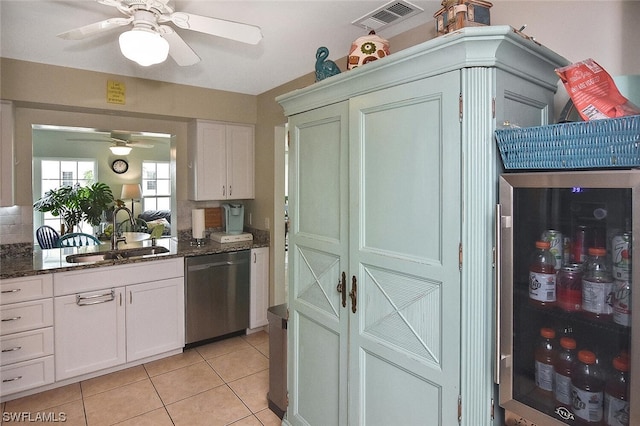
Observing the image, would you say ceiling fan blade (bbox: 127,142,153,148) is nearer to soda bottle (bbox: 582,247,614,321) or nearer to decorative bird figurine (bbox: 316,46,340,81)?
decorative bird figurine (bbox: 316,46,340,81)

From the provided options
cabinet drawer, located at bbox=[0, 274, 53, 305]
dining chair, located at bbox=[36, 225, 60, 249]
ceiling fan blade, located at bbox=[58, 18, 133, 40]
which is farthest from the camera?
dining chair, located at bbox=[36, 225, 60, 249]

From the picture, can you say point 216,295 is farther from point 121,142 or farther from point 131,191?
point 131,191

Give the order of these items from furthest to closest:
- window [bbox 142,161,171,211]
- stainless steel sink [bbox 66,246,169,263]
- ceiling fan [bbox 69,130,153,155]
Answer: window [bbox 142,161,171,211] → ceiling fan [bbox 69,130,153,155] → stainless steel sink [bbox 66,246,169,263]

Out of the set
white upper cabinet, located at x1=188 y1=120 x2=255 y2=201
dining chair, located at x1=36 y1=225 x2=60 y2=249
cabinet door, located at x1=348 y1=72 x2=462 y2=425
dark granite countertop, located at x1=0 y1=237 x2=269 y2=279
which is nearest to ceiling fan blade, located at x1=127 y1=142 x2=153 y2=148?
dining chair, located at x1=36 y1=225 x2=60 y2=249

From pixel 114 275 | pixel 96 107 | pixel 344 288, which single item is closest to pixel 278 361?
pixel 344 288

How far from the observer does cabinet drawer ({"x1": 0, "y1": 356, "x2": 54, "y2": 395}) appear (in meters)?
2.56

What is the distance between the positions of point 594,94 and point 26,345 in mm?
3568

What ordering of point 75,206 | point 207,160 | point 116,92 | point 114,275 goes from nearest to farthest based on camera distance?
point 114,275 < point 116,92 < point 207,160 < point 75,206

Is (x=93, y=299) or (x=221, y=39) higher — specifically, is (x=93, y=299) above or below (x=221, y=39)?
below

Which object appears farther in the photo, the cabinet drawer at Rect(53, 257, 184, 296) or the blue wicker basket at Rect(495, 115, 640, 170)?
the cabinet drawer at Rect(53, 257, 184, 296)

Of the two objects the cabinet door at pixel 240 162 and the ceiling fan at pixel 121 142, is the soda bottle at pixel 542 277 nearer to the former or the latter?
the cabinet door at pixel 240 162

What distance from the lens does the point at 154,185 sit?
27.6ft

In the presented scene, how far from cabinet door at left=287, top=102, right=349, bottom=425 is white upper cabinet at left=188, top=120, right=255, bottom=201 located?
6.01 feet

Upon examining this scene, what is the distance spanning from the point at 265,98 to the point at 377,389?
300 centimetres
